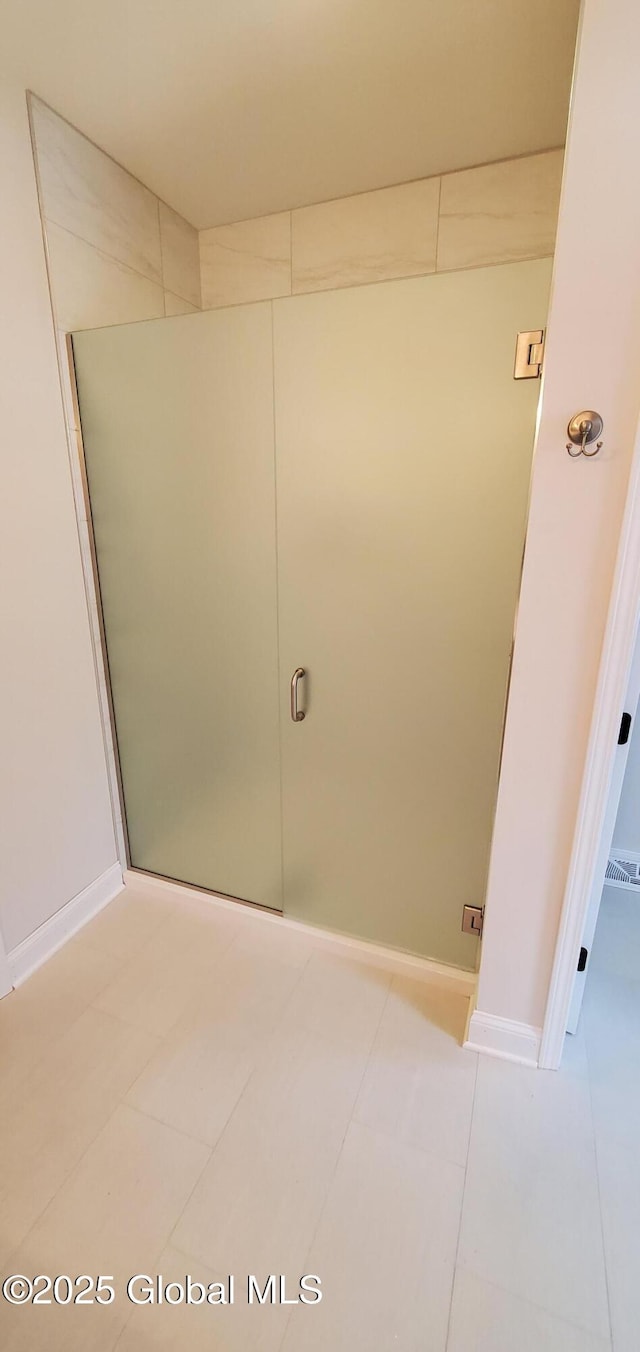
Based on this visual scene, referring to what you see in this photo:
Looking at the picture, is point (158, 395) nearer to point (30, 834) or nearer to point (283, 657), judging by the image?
point (283, 657)

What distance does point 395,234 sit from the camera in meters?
1.66

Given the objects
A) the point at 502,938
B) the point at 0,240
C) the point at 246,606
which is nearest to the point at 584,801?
the point at 502,938

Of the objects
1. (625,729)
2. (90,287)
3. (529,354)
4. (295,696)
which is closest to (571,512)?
(529,354)

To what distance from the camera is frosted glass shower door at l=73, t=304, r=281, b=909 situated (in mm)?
1418

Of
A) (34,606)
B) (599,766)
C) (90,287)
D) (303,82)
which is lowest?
(599,766)

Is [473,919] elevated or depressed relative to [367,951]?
elevated

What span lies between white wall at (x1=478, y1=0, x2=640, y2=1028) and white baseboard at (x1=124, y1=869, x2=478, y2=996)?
0.27 meters

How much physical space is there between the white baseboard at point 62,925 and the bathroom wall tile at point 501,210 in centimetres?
229

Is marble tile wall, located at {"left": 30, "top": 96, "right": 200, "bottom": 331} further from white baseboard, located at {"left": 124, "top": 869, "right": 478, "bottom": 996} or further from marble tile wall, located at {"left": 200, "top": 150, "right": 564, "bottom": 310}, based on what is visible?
white baseboard, located at {"left": 124, "top": 869, "right": 478, "bottom": 996}

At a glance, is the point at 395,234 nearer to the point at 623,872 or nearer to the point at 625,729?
the point at 625,729

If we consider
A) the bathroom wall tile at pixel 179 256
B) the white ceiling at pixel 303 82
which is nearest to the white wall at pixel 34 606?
the white ceiling at pixel 303 82

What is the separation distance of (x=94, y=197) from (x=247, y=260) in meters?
0.53

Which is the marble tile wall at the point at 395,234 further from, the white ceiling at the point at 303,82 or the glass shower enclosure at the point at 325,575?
the glass shower enclosure at the point at 325,575

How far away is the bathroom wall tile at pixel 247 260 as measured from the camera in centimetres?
181
